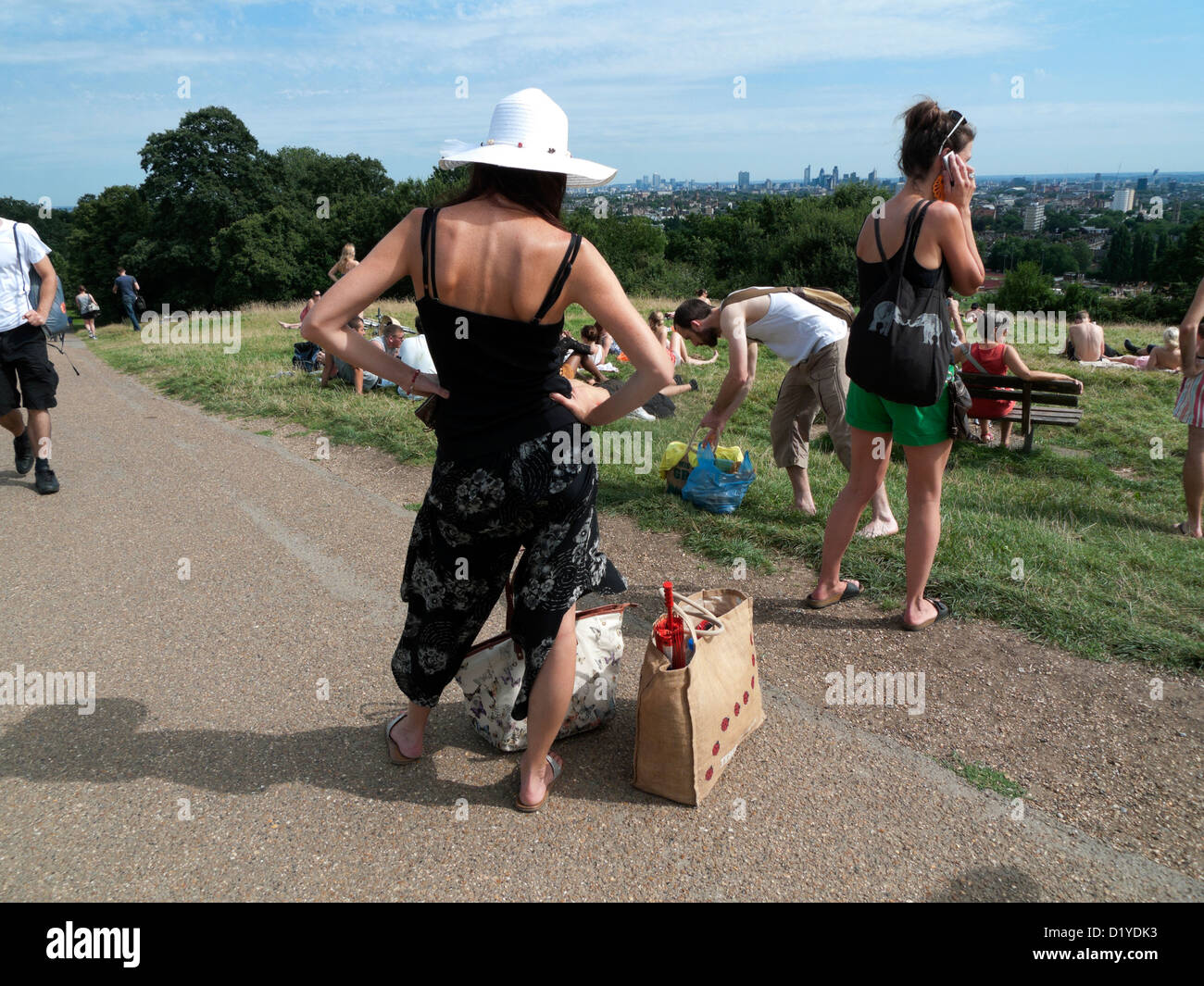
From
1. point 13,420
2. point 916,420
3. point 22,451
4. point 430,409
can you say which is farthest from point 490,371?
point 22,451

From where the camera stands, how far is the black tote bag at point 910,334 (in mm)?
3600

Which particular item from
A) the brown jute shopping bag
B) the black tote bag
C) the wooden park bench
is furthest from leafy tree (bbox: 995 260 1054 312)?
the brown jute shopping bag

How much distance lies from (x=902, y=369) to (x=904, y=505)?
220 cm

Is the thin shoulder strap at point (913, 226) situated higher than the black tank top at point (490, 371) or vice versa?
the thin shoulder strap at point (913, 226)

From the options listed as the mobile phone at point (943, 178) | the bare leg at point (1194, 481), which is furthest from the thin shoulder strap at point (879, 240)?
the bare leg at point (1194, 481)

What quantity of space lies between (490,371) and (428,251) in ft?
1.22

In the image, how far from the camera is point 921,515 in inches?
152

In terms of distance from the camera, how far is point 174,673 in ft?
12.3

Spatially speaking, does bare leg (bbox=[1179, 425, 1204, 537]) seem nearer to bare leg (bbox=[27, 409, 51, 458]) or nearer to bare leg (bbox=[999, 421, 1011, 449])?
bare leg (bbox=[999, 421, 1011, 449])

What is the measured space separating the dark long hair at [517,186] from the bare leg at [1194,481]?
16.9 feet

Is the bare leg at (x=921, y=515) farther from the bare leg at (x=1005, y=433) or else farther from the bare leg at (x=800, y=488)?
the bare leg at (x=1005, y=433)

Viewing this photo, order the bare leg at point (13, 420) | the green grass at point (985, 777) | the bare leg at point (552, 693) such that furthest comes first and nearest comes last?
1. the bare leg at point (13, 420)
2. the green grass at point (985, 777)
3. the bare leg at point (552, 693)

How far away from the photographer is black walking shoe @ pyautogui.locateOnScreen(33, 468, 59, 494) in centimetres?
650
